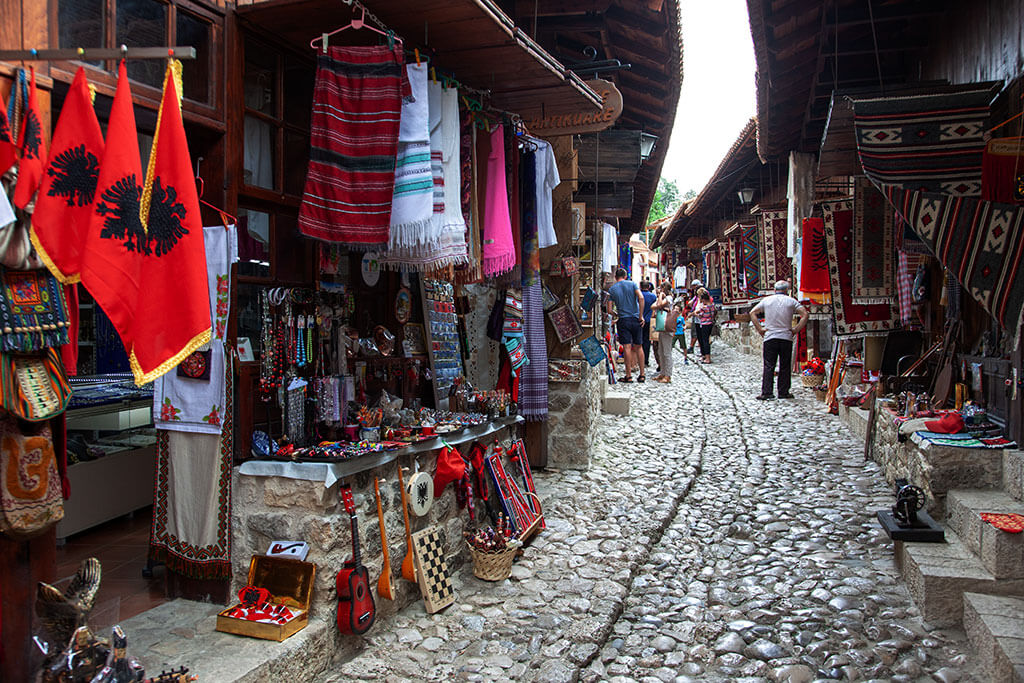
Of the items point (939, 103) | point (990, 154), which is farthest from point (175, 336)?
point (939, 103)

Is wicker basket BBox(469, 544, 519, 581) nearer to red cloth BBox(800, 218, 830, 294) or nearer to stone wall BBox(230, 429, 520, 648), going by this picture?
stone wall BBox(230, 429, 520, 648)

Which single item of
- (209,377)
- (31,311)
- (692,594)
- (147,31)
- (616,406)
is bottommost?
(692,594)

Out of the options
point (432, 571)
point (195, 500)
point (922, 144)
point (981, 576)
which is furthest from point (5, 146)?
point (922, 144)

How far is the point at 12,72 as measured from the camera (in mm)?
2299

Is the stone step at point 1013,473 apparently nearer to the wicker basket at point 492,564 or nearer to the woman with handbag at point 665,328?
the wicker basket at point 492,564

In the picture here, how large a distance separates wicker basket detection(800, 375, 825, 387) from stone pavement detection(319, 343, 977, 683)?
3996 millimetres

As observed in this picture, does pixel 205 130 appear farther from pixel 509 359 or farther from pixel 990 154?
pixel 990 154

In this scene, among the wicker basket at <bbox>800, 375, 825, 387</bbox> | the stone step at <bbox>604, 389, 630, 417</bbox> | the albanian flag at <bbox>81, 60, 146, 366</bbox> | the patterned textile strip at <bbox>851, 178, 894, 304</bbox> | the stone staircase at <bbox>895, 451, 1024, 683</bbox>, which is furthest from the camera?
the wicker basket at <bbox>800, 375, 825, 387</bbox>

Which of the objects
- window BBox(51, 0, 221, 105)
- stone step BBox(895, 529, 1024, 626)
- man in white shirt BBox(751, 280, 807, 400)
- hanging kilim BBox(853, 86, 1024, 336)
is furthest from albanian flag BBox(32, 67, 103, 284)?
man in white shirt BBox(751, 280, 807, 400)

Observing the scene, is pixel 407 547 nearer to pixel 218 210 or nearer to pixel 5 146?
pixel 218 210

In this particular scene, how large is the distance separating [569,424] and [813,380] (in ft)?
19.0

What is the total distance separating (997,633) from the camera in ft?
10.0

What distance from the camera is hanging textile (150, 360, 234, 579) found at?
329 cm

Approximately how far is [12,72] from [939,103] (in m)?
5.25
